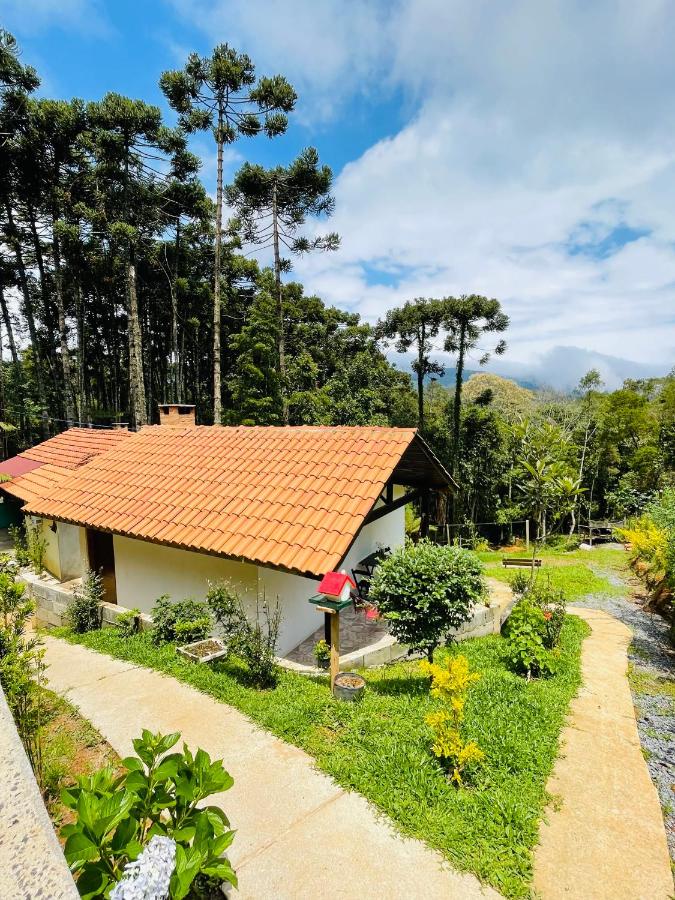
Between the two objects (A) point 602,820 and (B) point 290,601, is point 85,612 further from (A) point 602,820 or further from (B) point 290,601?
(A) point 602,820

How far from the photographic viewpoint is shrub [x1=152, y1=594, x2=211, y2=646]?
6.62m

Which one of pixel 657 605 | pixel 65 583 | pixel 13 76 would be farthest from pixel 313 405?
pixel 13 76

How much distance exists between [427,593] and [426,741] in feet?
5.78

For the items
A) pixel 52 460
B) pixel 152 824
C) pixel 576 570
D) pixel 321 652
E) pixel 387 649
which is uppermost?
pixel 52 460

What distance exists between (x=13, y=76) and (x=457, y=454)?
27.3 m

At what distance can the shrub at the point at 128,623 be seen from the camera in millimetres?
→ 7160

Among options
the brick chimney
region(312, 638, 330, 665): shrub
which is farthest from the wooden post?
the brick chimney

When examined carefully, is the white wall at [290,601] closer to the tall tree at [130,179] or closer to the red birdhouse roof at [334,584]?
the red birdhouse roof at [334,584]

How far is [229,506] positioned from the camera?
24.0 feet

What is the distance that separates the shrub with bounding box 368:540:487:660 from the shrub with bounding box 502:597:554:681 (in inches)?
49.6

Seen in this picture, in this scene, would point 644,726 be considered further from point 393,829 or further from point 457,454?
point 457,454

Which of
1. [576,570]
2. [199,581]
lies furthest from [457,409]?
[199,581]

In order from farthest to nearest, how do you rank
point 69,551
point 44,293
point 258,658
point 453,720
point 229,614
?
point 44,293
point 69,551
point 229,614
point 258,658
point 453,720

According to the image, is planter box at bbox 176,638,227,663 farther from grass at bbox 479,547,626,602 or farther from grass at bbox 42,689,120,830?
grass at bbox 479,547,626,602
